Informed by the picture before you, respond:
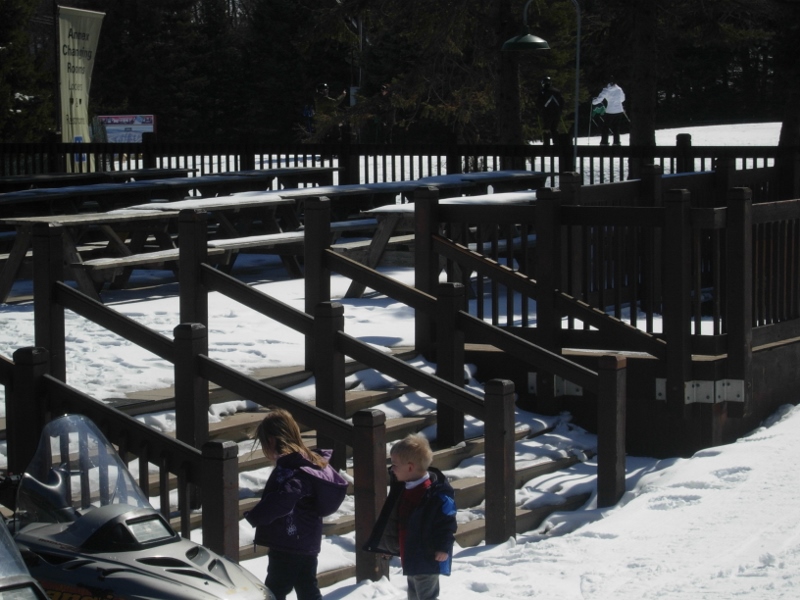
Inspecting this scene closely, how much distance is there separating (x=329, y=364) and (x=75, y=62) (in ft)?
51.9

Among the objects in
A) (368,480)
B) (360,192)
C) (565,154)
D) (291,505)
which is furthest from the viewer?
(565,154)

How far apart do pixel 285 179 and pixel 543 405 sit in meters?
9.17

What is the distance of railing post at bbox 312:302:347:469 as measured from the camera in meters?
7.56

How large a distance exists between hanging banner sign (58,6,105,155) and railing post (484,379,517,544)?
16390mm

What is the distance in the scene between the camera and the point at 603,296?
9.52 metres

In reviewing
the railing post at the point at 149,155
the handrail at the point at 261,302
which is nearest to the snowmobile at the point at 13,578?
the handrail at the point at 261,302

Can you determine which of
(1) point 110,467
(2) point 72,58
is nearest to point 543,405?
(1) point 110,467

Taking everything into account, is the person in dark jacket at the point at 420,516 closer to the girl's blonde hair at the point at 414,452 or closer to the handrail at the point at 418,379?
the girl's blonde hair at the point at 414,452

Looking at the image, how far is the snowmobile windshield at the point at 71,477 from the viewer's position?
4344 mm

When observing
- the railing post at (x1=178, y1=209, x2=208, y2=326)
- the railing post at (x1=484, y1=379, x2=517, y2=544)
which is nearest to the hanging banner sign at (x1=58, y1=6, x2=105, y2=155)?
the railing post at (x1=178, y1=209, x2=208, y2=326)

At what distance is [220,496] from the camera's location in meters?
5.32

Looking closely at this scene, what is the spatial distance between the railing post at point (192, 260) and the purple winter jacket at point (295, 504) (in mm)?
2986

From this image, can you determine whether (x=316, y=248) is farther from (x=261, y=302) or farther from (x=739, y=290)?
(x=739, y=290)

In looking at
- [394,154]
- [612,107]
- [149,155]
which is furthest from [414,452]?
[612,107]
